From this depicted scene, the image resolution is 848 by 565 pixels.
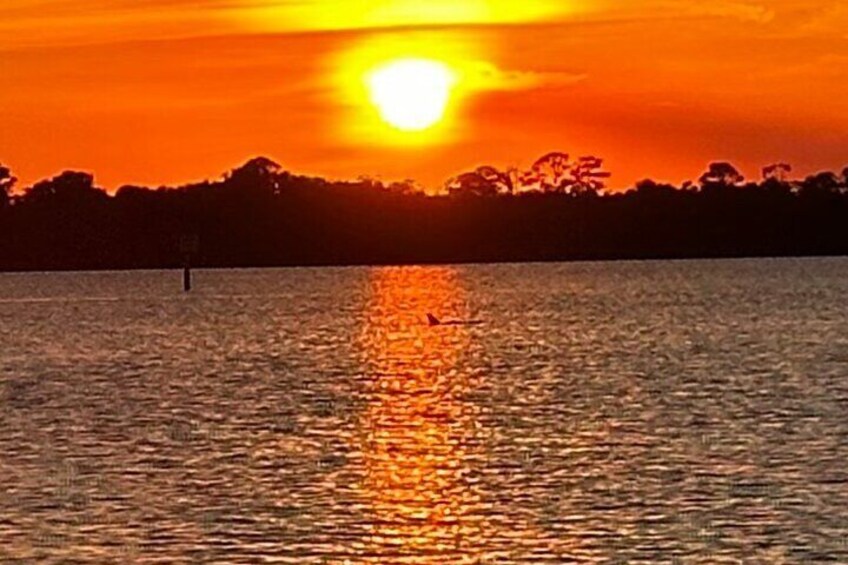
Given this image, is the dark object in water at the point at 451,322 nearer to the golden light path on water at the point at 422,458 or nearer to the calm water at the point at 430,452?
the calm water at the point at 430,452

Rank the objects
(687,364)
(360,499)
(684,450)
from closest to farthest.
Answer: (360,499), (684,450), (687,364)

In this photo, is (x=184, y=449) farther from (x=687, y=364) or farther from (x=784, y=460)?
(x=687, y=364)

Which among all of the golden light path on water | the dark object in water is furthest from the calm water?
the dark object in water

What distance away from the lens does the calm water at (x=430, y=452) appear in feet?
122

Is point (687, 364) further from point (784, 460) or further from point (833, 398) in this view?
point (784, 460)

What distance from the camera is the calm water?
37156mm

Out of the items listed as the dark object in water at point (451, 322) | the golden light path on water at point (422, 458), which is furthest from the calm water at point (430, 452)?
the dark object in water at point (451, 322)

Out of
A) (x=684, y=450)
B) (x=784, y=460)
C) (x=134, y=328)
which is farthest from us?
(x=134, y=328)

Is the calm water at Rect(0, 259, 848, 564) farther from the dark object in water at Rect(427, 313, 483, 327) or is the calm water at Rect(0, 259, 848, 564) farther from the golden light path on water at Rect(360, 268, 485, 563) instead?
the dark object in water at Rect(427, 313, 483, 327)

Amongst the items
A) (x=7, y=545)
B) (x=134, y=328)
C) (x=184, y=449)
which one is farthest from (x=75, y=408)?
(x=134, y=328)

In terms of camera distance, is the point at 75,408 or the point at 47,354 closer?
the point at 75,408

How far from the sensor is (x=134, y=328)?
5384 inches

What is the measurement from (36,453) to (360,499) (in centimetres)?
1255

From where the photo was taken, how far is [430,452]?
52219mm
